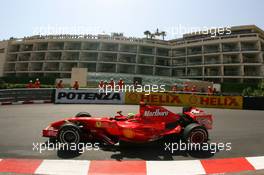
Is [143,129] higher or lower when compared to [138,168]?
higher

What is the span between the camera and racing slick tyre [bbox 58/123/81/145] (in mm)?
6270

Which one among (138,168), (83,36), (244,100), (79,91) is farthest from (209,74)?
(138,168)

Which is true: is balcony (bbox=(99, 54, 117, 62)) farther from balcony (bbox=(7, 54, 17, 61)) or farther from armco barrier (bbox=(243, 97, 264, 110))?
armco barrier (bbox=(243, 97, 264, 110))

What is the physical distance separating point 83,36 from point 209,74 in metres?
30.4

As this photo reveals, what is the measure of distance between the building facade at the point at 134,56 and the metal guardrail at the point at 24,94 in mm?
38843

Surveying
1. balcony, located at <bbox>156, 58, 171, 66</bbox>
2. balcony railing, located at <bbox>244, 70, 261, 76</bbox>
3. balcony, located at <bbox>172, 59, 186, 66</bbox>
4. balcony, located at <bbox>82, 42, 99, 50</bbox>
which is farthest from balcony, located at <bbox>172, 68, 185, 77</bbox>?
balcony, located at <bbox>82, 42, 99, 50</bbox>

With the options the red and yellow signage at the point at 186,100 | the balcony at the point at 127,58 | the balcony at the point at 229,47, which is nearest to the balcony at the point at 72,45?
the balcony at the point at 127,58

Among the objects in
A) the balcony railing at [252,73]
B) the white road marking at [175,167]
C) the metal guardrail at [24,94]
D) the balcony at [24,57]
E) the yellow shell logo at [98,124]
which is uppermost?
the balcony at [24,57]

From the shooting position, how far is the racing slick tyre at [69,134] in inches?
247

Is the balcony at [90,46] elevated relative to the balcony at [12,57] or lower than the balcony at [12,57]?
elevated

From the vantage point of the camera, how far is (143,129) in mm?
6348

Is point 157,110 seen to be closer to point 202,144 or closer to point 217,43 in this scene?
point 202,144

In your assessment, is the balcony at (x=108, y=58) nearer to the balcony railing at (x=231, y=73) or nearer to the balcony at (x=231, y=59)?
the balcony at (x=231, y=59)

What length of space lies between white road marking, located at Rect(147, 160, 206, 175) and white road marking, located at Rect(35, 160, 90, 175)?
117cm
